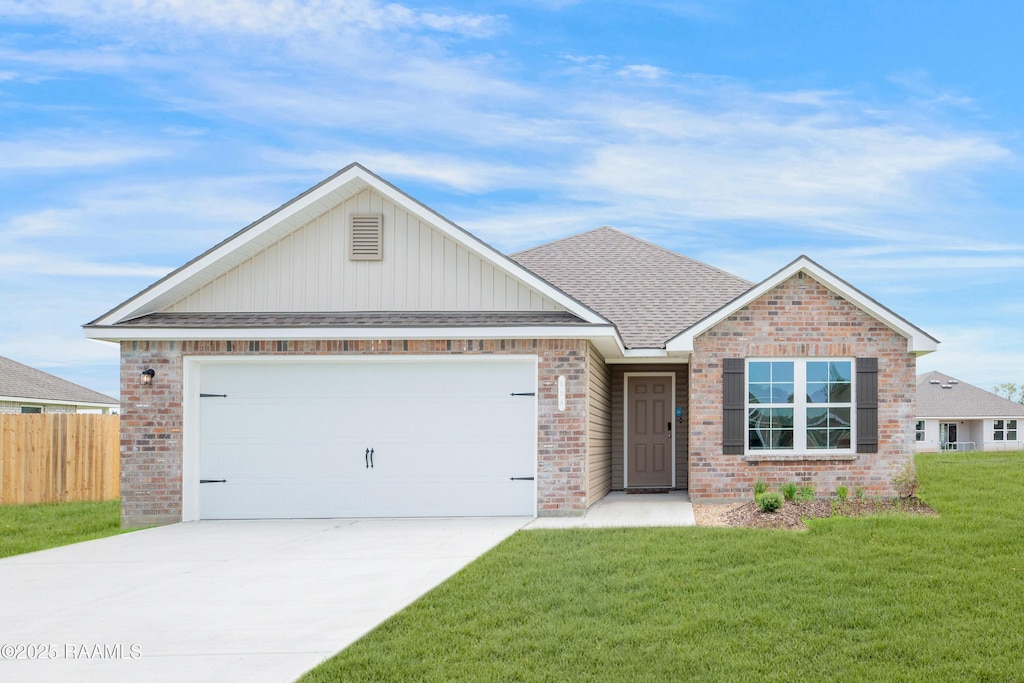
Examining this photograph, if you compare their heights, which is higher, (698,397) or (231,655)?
(698,397)

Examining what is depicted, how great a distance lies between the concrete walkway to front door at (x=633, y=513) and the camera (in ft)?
40.0

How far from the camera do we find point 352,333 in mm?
12961

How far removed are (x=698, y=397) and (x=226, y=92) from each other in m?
9.42

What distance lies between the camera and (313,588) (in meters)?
8.31

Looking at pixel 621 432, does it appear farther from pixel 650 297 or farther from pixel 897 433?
pixel 897 433

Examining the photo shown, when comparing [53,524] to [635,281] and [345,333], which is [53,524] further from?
[635,281]

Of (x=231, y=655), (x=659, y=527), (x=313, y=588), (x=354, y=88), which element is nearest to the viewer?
(x=231, y=655)

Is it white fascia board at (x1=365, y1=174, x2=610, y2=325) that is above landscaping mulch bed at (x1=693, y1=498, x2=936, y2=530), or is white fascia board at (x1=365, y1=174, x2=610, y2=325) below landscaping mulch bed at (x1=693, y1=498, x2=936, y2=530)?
above

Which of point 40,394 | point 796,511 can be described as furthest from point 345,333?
point 40,394

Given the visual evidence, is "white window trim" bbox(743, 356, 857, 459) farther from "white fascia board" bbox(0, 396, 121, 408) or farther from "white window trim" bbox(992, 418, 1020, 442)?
"white window trim" bbox(992, 418, 1020, 442)

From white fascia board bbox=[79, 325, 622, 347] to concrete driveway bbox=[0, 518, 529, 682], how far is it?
101 inches

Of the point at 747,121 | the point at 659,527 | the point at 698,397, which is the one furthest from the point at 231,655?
the point at 747,121

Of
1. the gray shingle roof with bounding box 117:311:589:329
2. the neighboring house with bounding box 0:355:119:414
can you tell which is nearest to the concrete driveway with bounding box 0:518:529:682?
the gray shingle roof with bounding box 117:311:589:329

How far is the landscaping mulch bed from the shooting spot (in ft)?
38.7
